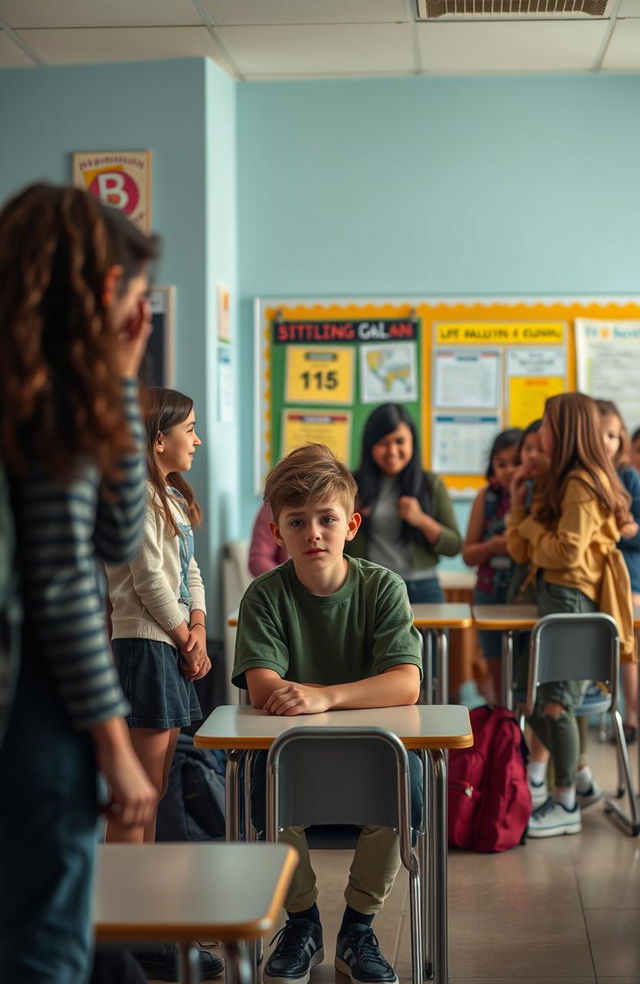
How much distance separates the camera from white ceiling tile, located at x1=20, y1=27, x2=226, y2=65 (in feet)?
15.6

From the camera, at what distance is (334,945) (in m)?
2.98

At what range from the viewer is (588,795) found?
4.28 meters

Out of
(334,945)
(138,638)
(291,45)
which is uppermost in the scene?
(291,45)

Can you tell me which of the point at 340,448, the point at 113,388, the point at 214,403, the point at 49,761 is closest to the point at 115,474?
the point at 113,388

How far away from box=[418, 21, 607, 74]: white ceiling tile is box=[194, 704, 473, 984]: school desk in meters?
3.29

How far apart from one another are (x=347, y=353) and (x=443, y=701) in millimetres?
2090

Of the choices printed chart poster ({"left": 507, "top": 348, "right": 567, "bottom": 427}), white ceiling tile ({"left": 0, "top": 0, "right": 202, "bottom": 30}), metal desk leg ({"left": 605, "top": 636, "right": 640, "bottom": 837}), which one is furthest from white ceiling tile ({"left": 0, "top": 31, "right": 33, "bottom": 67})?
metal desk leg ({"left": 605, "top": 636, "right": 640, "bottom": 837})

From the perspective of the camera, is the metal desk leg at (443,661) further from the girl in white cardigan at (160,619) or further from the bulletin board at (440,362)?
the bulletin board at (440,362)

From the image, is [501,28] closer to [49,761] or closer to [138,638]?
[138,638]

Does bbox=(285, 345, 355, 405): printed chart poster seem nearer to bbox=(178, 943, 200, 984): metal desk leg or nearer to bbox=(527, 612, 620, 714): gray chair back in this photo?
bbox=(527, 612, 620, 714): gray chair back

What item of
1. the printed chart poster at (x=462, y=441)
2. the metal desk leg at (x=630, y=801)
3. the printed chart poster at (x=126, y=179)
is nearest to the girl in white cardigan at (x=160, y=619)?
the metal desk leg at (x=630, y=801)

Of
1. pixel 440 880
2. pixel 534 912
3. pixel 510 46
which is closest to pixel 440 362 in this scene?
pixel 510 46

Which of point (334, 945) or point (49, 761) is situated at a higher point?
point (49, 761)

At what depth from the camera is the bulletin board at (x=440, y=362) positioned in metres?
5.53
